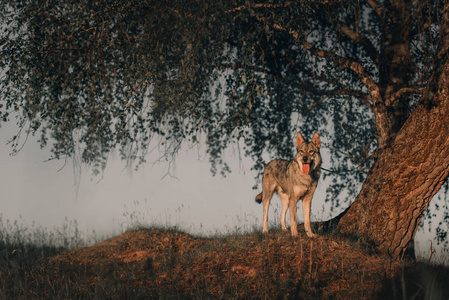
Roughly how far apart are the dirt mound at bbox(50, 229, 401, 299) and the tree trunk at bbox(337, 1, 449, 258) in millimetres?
1030

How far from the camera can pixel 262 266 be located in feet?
25.4

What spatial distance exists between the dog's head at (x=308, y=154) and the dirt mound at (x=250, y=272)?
4.71ft

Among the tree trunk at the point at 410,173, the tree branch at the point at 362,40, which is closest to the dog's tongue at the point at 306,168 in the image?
the tree trunk at the point at 410,173

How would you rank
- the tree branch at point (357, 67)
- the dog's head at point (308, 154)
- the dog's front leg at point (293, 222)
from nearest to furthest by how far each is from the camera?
the dog's head at point (308, 154) → the dog's front leg at point (293, 222) → the tree branch at point (357, 67)

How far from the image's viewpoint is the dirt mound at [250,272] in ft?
23.0

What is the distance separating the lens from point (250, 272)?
7.63 meters

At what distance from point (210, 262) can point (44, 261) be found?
14.5ft

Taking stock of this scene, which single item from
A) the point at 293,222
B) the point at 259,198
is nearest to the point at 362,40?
the point at 259,198

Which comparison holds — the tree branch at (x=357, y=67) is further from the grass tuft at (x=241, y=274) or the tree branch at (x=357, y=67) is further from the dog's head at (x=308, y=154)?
the grass tuft at (x=241, y=274)

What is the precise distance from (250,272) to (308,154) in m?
2.76

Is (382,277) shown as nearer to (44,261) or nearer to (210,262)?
(210,262)

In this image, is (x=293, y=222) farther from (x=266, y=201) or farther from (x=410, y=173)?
(x=410, y=173)

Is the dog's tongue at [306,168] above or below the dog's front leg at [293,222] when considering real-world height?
above

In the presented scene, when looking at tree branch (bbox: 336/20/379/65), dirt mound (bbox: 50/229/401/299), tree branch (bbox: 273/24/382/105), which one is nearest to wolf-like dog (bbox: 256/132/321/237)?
dirt mound (bbox: 50/229/401/299)
